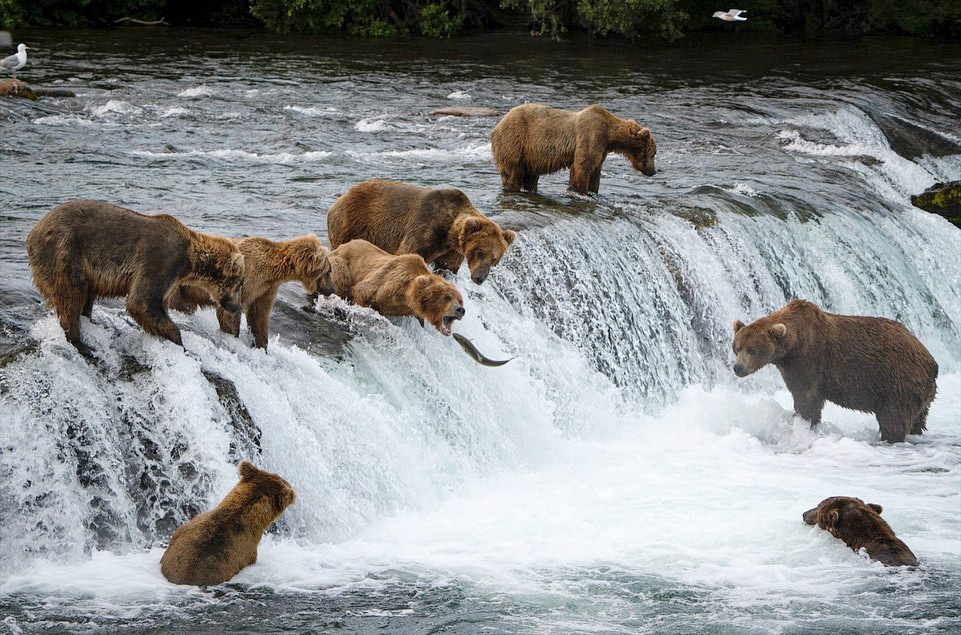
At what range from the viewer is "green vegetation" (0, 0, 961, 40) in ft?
103

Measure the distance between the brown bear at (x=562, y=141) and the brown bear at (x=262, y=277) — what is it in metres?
5.38

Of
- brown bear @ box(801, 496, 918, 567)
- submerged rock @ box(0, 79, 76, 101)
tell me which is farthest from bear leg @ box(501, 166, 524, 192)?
submerged rock @ box(0, 79, 76, 101)

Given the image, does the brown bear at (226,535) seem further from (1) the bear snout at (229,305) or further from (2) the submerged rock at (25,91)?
(2) the submerged rock at (25,91)

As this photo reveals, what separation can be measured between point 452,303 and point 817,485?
2.99m

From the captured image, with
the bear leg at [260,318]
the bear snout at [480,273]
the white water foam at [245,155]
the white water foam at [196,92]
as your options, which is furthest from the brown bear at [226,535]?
the white water foam at [196,92]

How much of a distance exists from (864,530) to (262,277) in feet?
12.2

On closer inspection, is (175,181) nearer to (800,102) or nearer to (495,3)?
(800,102)

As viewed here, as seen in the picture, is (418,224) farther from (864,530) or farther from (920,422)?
(920,422)

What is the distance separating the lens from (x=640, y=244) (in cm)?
1145

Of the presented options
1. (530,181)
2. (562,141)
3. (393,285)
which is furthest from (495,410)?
(530,181)

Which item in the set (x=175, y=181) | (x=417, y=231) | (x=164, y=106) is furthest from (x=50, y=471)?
(x=164, y=106)

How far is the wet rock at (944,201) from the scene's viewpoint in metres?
15.7

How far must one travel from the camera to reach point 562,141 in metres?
12.1

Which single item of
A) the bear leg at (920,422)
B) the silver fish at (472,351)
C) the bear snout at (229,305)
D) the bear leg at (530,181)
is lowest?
the bear leg at (920,422)
